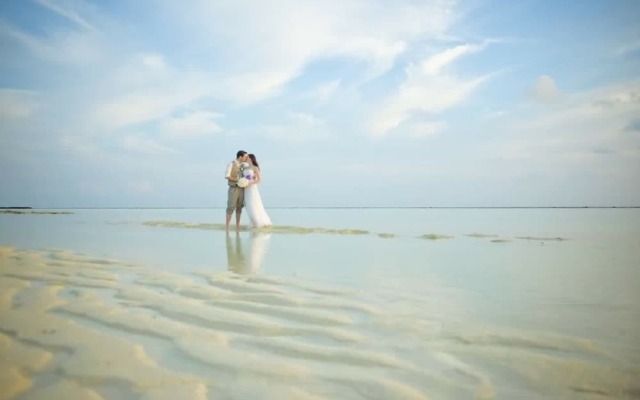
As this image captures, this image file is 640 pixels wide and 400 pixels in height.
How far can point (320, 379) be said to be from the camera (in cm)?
201

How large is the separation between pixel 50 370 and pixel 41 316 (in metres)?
1.20

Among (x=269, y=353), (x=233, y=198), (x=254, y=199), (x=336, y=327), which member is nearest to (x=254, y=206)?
(x=254, y=199)

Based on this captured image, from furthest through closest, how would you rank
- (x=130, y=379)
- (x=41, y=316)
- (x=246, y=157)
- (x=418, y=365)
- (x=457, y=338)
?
(x=246, y=157) → (x=41, y=316) → (x=457, y=338) → (x=418, y=365) → (x=130, y=379)

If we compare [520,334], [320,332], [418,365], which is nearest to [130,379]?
[320,332]

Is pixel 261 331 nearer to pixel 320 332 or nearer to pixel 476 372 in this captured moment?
pixel 320 332

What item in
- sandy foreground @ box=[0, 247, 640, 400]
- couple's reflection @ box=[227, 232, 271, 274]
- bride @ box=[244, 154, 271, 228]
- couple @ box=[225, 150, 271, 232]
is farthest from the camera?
bride @ box=[244, 154, 271, 228]

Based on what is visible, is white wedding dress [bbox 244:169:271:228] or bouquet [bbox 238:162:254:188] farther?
white wedding dress [bbox 244:169:271:228]

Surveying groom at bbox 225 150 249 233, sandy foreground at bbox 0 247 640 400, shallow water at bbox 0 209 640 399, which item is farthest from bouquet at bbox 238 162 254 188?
sandy foreground at bbox 0 247 640 400

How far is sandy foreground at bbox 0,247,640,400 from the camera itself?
1901 millimetres

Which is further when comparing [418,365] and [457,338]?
[457,338]

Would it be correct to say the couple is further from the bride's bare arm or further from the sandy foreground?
the sandy foreground

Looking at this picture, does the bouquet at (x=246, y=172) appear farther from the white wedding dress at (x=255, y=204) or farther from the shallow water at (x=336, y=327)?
the shallow water at (x=336, y=327)

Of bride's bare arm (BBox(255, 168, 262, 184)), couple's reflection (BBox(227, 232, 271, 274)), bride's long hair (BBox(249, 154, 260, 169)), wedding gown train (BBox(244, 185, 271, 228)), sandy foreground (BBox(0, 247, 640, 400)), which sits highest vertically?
bride's long hair (BBox(249, 154, 260, 169))

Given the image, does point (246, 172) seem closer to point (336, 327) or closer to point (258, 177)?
point (258, 177)
